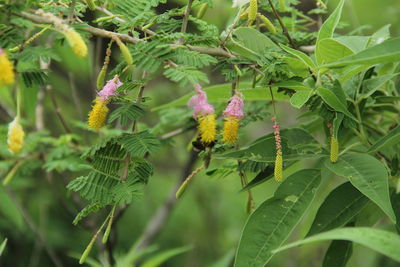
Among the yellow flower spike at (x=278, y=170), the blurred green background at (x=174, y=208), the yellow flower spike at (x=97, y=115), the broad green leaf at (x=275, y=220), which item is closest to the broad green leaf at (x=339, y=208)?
the broad green leaf at (x=275, y=220)

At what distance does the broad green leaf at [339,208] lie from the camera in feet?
2.82

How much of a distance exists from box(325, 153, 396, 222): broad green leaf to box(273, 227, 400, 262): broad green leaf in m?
0.05

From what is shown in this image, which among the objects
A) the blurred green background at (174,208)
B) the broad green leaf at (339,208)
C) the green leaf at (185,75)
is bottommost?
the blurred green background at (174,208)

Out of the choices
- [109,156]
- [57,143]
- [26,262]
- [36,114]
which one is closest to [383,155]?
[109,156]

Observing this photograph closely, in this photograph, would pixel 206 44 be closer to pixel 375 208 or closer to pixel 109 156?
pixel 109 156

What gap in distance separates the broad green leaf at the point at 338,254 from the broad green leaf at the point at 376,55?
0.36 meters

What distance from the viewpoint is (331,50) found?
0.76 metres

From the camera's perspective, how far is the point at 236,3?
2.48ft

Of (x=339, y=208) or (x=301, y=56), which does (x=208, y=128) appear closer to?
(x=301, y=56)

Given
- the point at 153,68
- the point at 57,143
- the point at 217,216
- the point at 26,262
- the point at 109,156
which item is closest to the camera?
the point at 153,68

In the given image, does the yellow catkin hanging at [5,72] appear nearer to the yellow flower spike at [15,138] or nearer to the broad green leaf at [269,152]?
the yellow flower spike at [15,138]

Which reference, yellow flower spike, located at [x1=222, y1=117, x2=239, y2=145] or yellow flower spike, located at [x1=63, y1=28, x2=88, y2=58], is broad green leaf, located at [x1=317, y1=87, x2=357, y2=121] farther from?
yellow flower spike, located at [x1=63, y1=28, x2=88, y2=58]

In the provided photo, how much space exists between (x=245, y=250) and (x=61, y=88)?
4.78 feet

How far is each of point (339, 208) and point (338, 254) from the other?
0.10 meters
